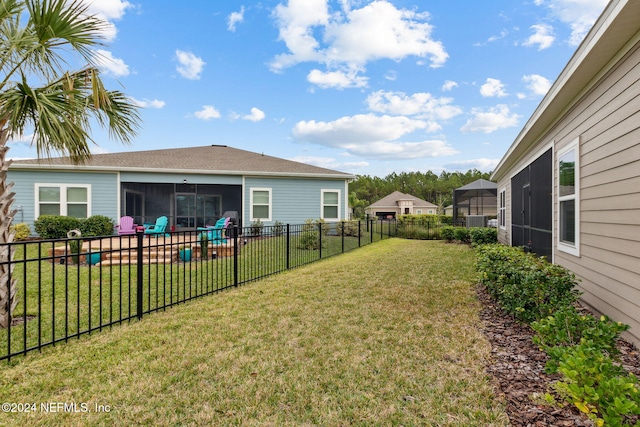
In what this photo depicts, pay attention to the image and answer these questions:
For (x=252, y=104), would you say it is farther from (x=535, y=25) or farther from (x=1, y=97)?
(x=1, y=97)

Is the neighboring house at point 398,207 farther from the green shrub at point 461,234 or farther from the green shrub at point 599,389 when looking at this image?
the green shrub at point 599,389

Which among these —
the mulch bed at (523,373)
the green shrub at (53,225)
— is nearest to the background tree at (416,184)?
the green shrub at (53,225)

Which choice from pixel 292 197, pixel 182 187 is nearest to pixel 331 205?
pixel 292 197

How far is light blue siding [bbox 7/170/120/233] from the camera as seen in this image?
1166cm

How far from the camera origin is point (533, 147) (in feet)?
23.4

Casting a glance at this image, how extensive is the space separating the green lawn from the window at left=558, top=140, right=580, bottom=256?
1.76m

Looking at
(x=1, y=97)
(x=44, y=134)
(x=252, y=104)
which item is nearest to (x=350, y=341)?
(x=44, y=134)

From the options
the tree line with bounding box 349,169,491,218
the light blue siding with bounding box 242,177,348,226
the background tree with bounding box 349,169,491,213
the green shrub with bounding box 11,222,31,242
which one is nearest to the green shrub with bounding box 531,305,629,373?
the light blue siding with bounding box 242,177,348,226

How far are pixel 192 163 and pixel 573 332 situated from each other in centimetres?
1396

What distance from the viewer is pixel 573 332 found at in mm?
2730

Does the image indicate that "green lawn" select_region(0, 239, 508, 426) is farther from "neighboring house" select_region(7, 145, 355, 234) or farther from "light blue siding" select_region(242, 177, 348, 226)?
"neighboring house" select_region(7, 145, 355, 234)

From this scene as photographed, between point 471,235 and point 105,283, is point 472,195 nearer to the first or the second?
point 471,235

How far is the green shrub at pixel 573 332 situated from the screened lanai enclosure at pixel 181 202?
14666 millimetres

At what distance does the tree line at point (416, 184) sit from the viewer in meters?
55.9
